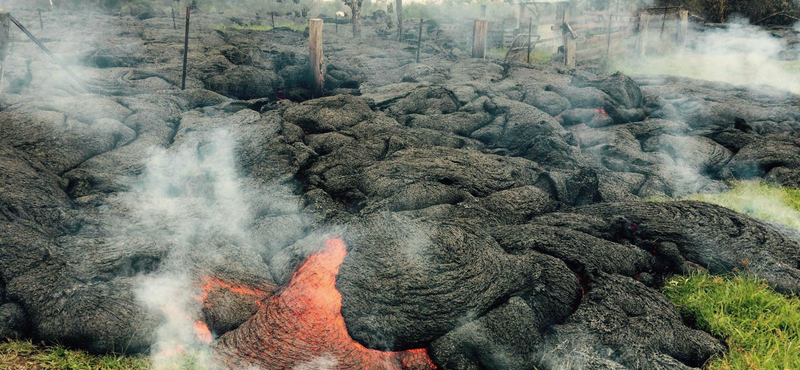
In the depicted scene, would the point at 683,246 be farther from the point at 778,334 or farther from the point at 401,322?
the point at 401,322

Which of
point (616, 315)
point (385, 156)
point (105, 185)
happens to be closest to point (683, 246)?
point (616, 315)

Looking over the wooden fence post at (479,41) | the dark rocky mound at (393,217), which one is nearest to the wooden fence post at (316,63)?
the dark rocky mound at (393,217)

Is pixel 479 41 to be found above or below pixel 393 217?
above

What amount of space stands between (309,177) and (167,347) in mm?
2916

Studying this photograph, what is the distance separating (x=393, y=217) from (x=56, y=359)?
3.10 m

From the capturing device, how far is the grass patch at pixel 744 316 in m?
4.57

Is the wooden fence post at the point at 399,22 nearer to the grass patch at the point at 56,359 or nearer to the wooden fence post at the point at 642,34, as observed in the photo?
the wooden fence post at the point at 642,34

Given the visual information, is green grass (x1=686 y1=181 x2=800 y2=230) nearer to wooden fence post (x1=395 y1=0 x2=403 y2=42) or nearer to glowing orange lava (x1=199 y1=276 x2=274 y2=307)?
glowing orange lava (x1=199 y1=276 x2=274 y2=307)

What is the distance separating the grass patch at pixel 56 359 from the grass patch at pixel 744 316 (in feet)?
16.0

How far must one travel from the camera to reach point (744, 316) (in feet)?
16.8

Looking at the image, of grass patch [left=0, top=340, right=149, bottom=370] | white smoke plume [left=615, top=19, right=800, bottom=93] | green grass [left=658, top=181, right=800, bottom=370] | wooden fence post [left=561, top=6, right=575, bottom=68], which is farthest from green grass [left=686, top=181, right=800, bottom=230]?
wooden fence post [left=561, top=6, right=575, bottom=68]

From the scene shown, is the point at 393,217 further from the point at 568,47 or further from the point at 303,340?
the point at 568,47

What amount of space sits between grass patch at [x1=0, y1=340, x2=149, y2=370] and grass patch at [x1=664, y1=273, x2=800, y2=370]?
4863 millimetres

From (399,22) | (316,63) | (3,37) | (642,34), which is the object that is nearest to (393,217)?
(316,63)
